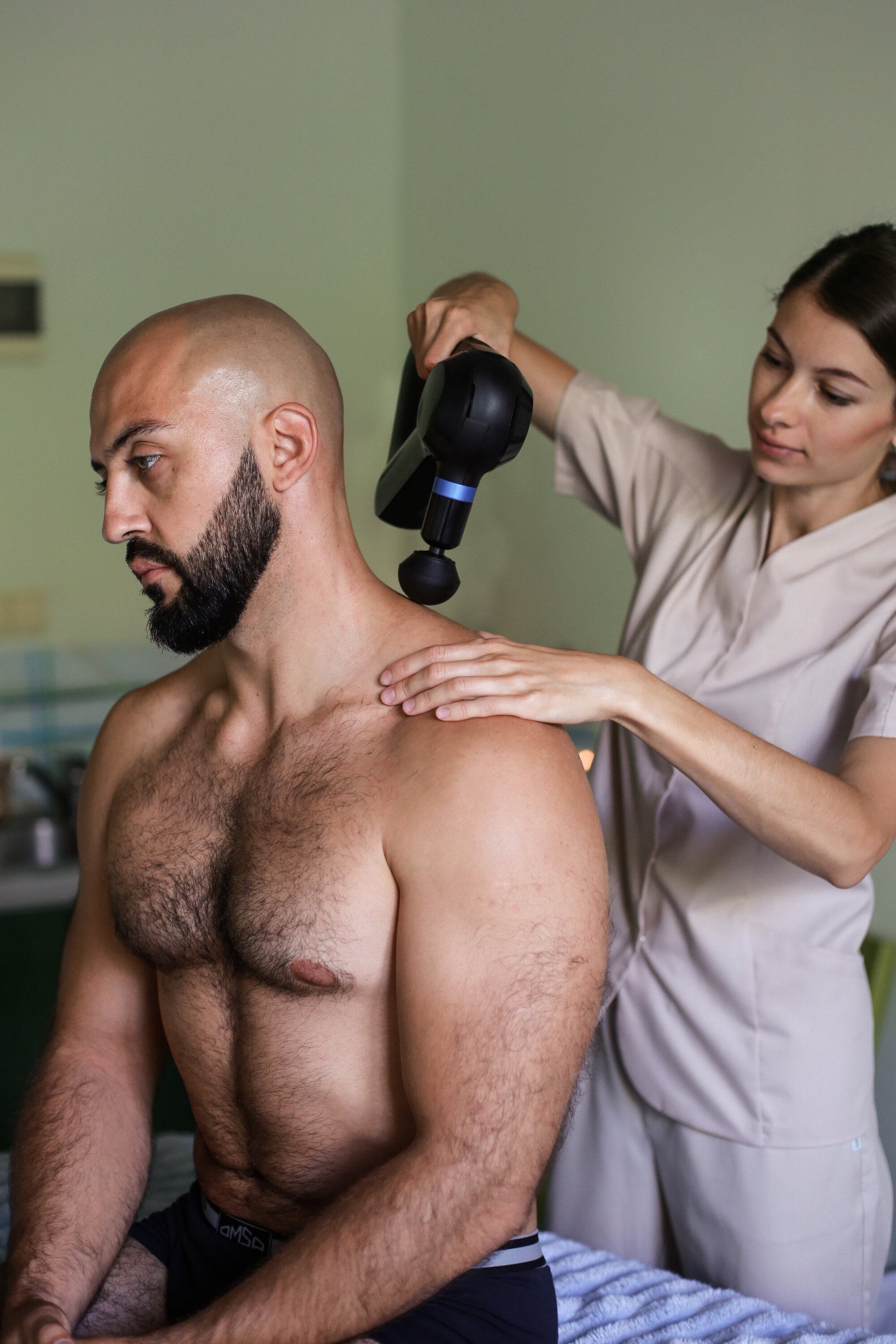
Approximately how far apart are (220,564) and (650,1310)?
2.85ft

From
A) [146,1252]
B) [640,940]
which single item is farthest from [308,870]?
[640,940]

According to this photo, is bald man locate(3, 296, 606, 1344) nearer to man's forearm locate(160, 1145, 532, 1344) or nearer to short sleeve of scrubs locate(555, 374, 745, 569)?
man's forearm locate(160, 1145, 532, 1344)

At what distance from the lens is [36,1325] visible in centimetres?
100

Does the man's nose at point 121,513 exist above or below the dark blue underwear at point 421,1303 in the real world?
above

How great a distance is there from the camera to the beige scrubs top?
1420 mm

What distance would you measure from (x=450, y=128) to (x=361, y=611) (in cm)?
242

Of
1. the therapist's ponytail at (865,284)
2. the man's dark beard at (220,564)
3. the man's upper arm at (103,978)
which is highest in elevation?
the therapist's ponytail at (865,284)

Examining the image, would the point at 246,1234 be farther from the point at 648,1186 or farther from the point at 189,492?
the point at 189,492

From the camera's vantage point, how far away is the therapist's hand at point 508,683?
1074mm

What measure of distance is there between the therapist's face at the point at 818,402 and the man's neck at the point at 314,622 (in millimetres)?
502

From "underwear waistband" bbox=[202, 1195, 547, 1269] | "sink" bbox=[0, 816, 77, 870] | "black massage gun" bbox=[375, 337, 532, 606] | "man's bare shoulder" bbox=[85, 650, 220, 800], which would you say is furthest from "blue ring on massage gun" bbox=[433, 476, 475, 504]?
"sink" bbox=[0, 816, 77, 870]

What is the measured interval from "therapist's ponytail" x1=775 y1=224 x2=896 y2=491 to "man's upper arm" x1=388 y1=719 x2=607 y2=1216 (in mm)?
638

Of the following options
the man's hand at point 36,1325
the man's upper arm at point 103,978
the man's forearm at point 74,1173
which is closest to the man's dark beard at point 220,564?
the man's upper arm at point 103,978

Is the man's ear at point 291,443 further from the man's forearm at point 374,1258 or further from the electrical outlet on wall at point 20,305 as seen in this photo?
the electrical outlet on wall at point 20,305
